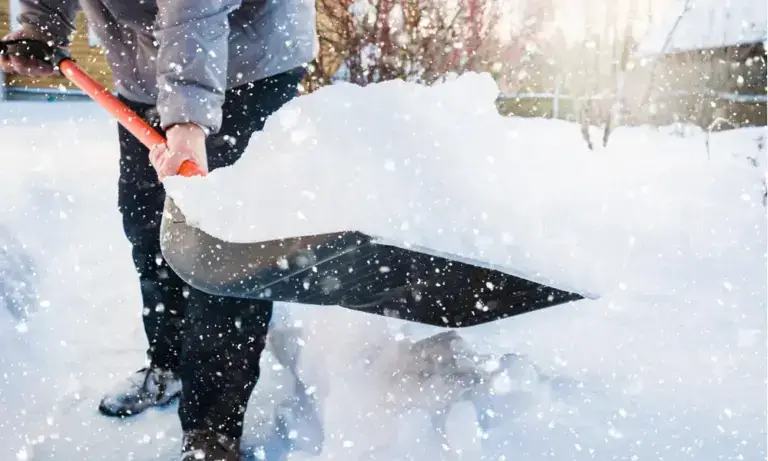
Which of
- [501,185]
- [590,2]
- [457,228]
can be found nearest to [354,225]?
[457,228]

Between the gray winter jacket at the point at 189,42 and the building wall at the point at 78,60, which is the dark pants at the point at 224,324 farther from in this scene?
the building wall at the point at 78,60

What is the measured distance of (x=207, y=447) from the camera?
1.62 metres

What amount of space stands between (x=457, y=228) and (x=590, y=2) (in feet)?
12.4

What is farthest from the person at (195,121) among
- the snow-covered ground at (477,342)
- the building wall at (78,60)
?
the building wall at (78,60)

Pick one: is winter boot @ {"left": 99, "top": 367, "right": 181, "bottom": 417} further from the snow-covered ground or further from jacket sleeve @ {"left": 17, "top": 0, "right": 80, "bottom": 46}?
jacket sleeve @ {"left": 17, "top": 0, "right": 80, "bottom": 46}

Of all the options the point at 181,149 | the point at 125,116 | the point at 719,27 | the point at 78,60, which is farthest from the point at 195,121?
the point at 78,60

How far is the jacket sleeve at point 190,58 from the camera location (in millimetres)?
1308

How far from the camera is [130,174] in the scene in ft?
6.01

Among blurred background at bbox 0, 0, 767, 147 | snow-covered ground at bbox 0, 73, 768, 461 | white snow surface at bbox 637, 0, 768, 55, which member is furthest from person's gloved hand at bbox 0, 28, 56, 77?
white snow surface at bbox 637, 0, 768, 55

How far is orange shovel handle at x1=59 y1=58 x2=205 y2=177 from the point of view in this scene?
4.33ft

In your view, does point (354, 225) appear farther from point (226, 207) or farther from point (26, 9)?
point (26, 9)

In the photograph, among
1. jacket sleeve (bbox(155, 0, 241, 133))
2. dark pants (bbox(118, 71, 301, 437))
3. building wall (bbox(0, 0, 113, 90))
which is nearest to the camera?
jacket sleeve (bbox(155, 0, 241, 133))

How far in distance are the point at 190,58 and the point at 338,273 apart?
1.71 feet

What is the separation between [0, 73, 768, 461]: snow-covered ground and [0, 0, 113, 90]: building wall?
7222 millimetres
